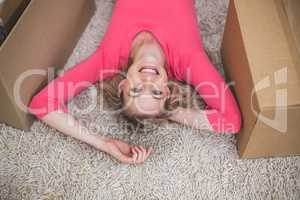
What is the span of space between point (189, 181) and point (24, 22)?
26.0 inches

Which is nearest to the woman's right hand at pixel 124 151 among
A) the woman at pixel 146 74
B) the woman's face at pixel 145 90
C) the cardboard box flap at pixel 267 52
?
the woman at pixel 146 74

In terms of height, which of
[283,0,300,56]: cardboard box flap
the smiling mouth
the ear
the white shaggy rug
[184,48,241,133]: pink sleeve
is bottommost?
the white shaggy rug

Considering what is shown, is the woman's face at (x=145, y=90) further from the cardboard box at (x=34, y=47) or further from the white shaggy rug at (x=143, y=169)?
the cardboard box at (x=34, y=47)

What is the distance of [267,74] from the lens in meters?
1.10

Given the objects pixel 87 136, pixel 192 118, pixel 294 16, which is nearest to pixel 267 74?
pixel 294 16

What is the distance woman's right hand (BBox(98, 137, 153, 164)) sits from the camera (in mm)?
1230

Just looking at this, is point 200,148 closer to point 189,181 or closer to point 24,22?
point 189,181

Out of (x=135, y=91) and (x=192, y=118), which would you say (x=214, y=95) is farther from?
(x=135, y=91)

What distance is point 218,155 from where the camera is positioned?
1278mm

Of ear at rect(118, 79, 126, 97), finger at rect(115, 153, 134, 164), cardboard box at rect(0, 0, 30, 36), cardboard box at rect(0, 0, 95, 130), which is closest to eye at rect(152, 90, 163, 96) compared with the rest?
ear at rect(118, 79, 126, 97)

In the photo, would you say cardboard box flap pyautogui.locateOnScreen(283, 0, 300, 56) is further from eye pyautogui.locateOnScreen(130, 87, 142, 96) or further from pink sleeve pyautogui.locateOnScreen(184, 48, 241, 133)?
eye pyautogui.locateOnScreen(130, 87, 142, 96)

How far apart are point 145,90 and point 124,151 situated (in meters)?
0.22

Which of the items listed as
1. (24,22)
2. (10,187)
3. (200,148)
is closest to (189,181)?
(200,148)

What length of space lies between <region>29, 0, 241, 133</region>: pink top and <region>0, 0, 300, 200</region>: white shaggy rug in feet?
0.31
